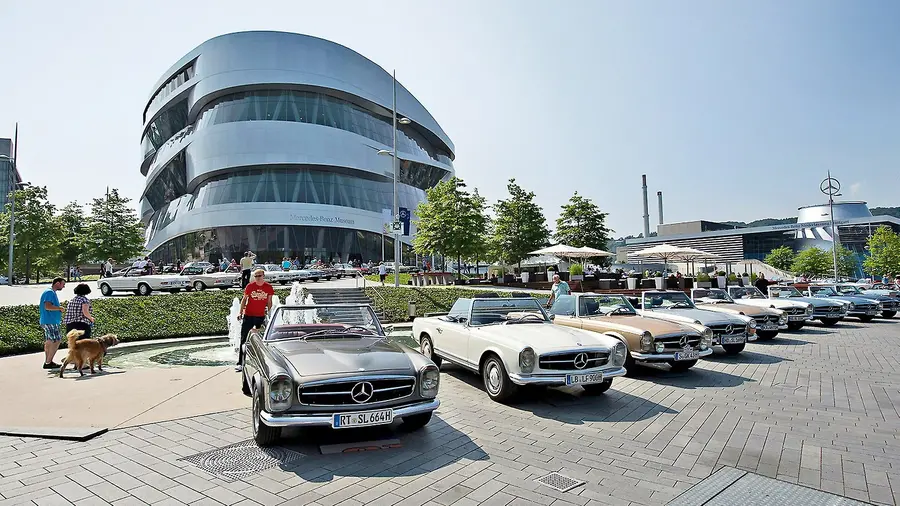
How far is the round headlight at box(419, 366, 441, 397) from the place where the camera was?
17.2 ft

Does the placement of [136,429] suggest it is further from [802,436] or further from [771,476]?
[802,436]

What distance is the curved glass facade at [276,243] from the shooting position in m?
56.7

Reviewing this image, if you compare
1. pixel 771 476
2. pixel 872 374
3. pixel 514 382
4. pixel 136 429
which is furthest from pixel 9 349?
pixel 872 374

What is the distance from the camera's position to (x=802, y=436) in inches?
216

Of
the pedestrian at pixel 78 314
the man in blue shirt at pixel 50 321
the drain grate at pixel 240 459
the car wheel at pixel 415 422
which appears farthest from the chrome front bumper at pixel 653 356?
the man in blue shirt at pixel 50 321

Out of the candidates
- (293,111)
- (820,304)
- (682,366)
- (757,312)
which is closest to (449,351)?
(682,366)

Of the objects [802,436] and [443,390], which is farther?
[443,390]

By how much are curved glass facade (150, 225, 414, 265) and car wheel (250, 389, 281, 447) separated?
5431 cm

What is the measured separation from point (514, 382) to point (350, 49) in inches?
2725

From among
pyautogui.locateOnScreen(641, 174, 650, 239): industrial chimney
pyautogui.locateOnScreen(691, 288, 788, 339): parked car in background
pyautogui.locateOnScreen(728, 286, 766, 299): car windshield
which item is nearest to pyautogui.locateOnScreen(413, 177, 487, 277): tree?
pyautogui.locateOnScreen(728, 286, 766, 299): car windshield

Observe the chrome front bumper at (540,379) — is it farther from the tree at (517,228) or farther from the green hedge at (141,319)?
the tree at (517,228)

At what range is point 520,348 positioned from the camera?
6629 millimetres

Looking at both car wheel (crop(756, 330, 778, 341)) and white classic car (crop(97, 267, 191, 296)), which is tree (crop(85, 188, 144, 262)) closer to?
white classic car (crop(97, 267, 191, 296))

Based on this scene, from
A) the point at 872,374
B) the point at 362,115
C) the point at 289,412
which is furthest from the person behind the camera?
the point at 362,115
